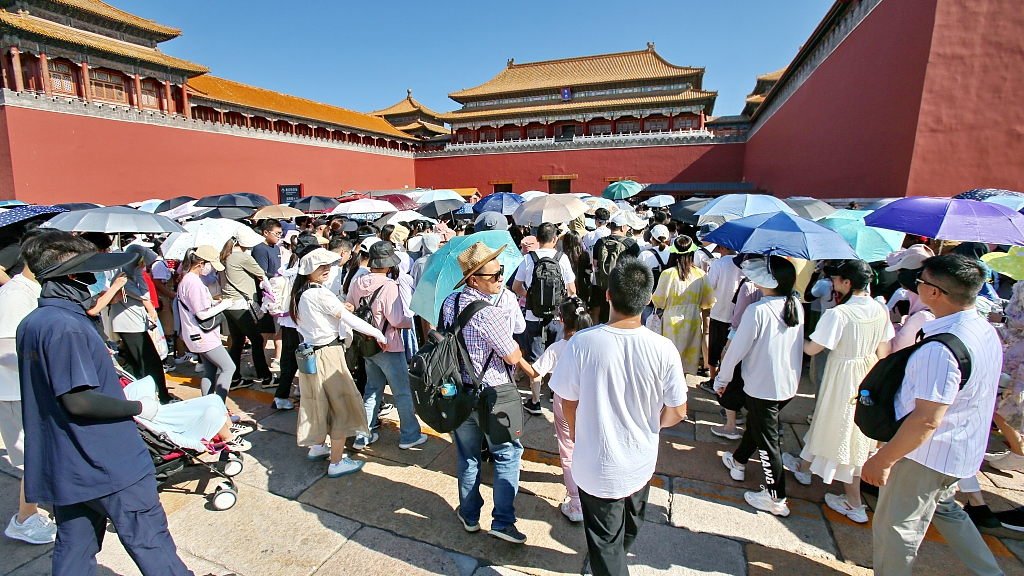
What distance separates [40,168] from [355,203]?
12100 millimetres

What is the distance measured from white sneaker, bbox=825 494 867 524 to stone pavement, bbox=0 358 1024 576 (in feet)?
0.16

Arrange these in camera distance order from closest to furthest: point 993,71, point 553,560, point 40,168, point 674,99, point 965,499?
1. point 553,560
2. point 965,499
3. point 993,71
4. point 40,168
5. point 674,99

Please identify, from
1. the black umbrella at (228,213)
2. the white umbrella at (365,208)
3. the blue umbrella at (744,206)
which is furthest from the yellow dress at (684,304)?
the black umbrella at (228,213)

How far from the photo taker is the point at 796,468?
120 inches

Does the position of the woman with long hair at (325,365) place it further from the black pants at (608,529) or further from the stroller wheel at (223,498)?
the black pants at (608,529)

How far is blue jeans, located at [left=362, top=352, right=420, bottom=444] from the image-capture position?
328 centimetres

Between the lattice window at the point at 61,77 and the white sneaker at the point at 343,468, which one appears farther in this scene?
the lattice window at the point at 61,77

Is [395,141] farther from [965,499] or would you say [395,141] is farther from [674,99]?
[965,499]

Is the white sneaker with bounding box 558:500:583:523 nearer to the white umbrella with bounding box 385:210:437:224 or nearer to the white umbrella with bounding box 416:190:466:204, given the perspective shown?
the white umbrella with bounding box 385:210:437:224

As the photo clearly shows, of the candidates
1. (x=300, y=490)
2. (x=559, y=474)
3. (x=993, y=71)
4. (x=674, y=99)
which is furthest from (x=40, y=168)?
(x=674, y=99)

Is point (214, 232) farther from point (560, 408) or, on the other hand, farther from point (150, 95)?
point (150, 95)

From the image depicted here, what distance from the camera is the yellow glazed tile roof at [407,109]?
1254 inches

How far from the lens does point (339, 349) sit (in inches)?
121

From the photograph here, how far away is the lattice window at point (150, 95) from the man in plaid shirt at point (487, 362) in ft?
69.6
